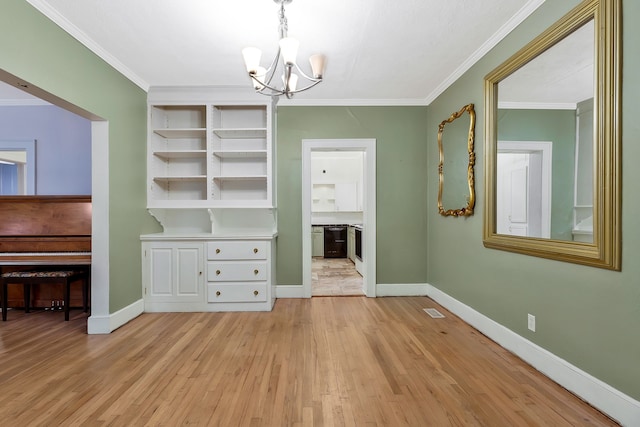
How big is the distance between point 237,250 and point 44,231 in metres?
2.22

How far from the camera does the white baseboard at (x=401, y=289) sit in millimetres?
3896

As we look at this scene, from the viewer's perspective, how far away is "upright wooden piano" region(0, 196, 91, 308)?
128 inches

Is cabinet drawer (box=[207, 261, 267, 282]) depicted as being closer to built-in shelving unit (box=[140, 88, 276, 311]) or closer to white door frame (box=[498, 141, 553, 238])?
built-in shelving unit (box=[140, 88, 276, 311])

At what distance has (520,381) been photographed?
194 cm

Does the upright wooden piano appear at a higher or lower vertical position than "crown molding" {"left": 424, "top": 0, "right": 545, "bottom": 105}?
lower

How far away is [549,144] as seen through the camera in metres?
1.96

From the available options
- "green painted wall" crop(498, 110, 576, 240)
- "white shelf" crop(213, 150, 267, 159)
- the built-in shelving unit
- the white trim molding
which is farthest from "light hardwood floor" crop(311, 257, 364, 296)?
"green painted wall" crop(498, 110, 576, 240)

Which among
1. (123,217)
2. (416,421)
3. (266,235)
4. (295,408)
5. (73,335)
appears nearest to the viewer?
(416,421)

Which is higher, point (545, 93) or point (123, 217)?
point (545, 93)

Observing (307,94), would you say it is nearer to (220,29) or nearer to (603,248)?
(220,29)

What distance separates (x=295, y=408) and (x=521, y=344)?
178 cm

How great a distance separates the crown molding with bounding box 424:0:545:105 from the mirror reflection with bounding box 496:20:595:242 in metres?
0.36

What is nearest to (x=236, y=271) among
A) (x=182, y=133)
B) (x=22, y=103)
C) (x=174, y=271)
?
(x=174, y=271)

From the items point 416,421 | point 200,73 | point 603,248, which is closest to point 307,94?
point 200,73
